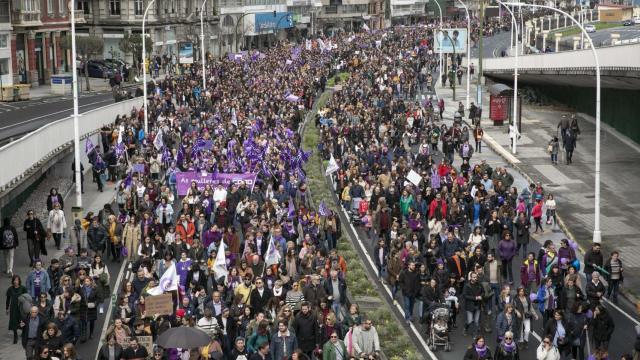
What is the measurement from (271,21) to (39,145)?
94.9 meters

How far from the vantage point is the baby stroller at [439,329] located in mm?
22406

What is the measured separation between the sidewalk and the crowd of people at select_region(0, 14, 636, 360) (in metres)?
1.81


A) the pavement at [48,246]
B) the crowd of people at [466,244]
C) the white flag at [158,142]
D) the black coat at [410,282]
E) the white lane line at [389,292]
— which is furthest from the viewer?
the white flag at [158,142]

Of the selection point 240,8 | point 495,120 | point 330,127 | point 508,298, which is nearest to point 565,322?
point 508,298

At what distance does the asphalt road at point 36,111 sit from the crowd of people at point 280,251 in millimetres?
5546

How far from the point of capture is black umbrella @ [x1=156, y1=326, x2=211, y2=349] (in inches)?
703

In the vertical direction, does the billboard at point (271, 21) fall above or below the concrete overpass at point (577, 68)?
above

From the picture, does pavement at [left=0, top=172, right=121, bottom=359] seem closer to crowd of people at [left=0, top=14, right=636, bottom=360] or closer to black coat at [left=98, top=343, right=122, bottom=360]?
crowd of people at [left=0, top=14, right=636, bottom=360]

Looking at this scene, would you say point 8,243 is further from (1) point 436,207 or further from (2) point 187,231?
(1) point 436,207

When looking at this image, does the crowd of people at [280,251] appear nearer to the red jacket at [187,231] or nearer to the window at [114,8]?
the red jacket at [187,231]

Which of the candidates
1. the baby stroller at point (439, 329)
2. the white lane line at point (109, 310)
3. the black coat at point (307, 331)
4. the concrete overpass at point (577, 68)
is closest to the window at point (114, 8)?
the concrete overpass at point (577, 68)

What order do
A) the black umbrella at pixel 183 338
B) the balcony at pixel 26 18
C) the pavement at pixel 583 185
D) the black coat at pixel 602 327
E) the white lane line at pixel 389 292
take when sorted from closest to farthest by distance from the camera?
the black umbrella at pixel 183 338
the black coat at pixel 602 327
the white lane line at pixel 389 292
the pavement at pixel 583 185
the balcony at pixel 26 18

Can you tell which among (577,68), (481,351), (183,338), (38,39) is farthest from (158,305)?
(38,39)

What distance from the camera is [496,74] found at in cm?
7606
